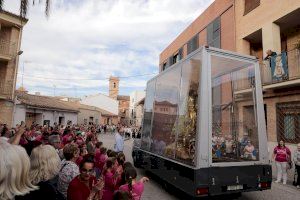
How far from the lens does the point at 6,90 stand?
24219 millimetres

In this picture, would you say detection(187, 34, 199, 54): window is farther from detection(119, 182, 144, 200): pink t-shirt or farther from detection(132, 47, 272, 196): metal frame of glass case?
detection(119, 182, 144, 200): pink t-shirt

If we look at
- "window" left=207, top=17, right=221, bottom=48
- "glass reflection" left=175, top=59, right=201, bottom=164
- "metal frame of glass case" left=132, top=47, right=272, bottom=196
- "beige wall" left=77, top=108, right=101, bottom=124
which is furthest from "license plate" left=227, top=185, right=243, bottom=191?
"beige wall" left=77, top=108, right=101, bottom=124

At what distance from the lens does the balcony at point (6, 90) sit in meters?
23.9

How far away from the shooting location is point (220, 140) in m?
6.95

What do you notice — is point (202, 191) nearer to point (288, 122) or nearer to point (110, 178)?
point (110, 178)

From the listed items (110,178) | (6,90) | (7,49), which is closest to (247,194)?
(110,178)

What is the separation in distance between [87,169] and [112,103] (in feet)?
242

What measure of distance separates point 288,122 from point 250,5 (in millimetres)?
7167

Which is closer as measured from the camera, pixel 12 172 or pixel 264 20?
pixel 12 172

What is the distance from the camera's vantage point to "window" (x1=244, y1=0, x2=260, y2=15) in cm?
1598

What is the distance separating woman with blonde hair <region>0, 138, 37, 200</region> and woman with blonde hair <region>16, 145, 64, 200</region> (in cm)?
40

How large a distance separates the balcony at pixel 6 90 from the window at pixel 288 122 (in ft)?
68.2

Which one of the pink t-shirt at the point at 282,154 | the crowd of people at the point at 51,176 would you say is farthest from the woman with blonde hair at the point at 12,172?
the pink t-shirt at the point at 282,154

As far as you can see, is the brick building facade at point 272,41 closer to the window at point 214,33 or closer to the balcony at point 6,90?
the window at point 214,33
